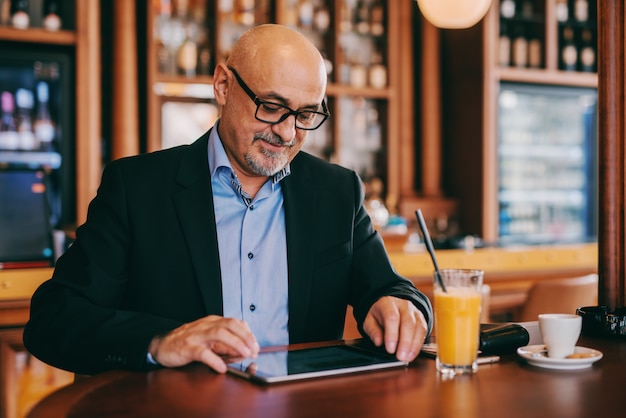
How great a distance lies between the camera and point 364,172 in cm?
584

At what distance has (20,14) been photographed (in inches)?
179

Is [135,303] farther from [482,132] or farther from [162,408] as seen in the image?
[482,132]

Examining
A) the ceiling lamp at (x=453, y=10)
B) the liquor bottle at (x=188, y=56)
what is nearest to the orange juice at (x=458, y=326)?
the ceiling lamp at (x=453, y=10)

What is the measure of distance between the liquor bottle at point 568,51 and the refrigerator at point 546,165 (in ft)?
0.71

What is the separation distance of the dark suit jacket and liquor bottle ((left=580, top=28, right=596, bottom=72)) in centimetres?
505

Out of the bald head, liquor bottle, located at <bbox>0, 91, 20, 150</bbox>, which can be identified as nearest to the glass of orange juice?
the bald head

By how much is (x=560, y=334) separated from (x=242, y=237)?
2.52ft

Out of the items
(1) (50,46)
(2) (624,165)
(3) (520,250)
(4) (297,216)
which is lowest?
(3) (520,250)

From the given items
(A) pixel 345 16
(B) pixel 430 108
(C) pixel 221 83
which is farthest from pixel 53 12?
(C) pixel 221 83

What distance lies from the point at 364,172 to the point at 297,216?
411 cm

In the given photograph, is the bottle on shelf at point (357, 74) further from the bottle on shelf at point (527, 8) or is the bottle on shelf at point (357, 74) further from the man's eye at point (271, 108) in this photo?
the man's eye at point (271, 108)

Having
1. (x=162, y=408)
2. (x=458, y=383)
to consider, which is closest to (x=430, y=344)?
(x=458, y=383)

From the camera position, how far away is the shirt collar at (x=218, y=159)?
1.75 m

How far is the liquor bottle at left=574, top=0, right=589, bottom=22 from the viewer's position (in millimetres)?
6309
